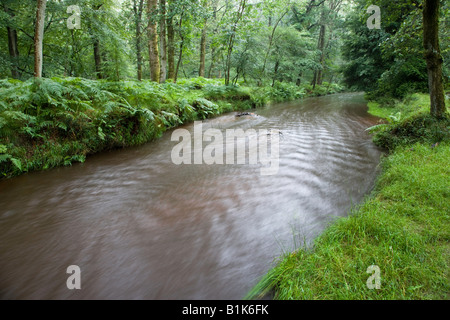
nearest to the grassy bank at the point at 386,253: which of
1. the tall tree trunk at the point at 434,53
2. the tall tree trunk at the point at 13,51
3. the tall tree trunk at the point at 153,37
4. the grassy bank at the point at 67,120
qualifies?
the tall tree trunk at the point at 434,53

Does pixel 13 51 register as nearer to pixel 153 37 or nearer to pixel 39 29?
pixel 39 29

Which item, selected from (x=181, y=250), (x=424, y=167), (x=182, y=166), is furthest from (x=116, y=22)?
(x=424, y=167)

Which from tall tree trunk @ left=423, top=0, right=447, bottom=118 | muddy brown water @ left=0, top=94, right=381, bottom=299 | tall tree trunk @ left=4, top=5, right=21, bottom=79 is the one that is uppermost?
tall tree trunk @ left=4, top=5, right=21, bottom=79

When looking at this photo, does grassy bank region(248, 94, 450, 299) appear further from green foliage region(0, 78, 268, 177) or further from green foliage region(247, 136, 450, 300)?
green foliage region(0, 78, 268, 177)

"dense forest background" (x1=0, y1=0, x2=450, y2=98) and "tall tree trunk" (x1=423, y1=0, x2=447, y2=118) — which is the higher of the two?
"dense forest background" (x1=0, y1=0, x2=450, y2=98)

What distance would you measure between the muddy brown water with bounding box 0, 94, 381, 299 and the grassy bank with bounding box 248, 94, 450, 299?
11.8 inches

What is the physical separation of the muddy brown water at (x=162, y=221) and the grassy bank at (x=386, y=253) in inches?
11.8

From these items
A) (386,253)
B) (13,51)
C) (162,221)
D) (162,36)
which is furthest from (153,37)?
(386,253)

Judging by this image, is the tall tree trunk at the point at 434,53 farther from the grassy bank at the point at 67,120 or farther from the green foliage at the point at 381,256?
the grassy bank at the point at 67,120

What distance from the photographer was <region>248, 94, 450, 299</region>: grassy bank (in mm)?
1780

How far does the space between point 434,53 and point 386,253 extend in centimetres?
506

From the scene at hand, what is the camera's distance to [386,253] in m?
2.08

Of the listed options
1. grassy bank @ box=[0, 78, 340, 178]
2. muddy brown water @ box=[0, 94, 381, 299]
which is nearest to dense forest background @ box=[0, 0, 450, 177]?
grassy bank @ box=[0, 78, 340, 178]

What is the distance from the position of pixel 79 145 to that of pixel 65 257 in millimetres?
3297
